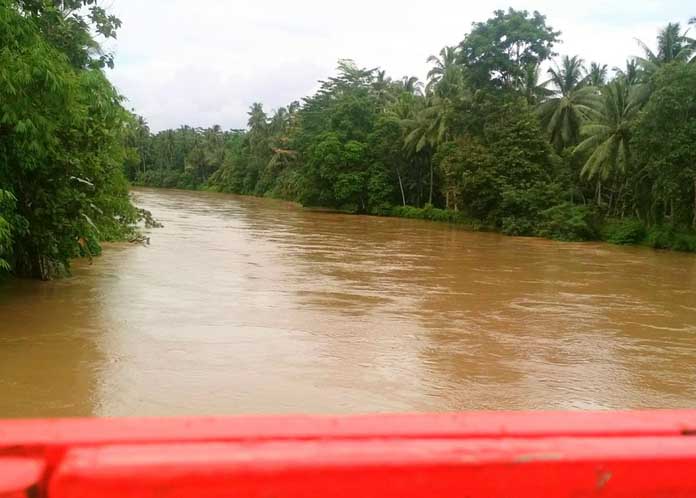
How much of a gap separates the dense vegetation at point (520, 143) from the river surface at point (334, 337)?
562 cm

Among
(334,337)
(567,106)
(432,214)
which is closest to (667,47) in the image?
(567,106)

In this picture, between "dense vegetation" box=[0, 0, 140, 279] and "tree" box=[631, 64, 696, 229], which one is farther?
"tree" box=[631, 64, 696, 229]

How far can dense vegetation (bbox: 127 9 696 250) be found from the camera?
81.6 ft

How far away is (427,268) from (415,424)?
15985 millimetres

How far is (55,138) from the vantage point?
349 inches

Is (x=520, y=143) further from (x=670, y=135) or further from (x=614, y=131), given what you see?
(x=670, y=135)

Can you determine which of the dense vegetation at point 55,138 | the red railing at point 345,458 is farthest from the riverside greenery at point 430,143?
the red railing at point 345,458

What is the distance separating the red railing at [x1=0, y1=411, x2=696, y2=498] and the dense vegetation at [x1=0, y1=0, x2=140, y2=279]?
6271 mm

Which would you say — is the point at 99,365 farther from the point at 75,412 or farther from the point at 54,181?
the point at 54,181

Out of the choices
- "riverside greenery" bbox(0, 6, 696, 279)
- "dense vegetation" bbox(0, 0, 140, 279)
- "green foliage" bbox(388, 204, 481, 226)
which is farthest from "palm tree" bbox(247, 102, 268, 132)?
"dense vegetation" bbox(0, 0, 140, 279)

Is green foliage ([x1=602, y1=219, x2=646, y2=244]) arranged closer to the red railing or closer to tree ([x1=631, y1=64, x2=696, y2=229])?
tree ([x1=631, y1=64, x2=696, y2=229])

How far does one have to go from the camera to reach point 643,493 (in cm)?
159

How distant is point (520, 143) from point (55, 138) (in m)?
26.3

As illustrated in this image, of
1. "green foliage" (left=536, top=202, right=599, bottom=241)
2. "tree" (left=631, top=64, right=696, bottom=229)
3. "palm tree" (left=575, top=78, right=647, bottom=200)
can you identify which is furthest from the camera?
"green foliage" (left=536, top=202, right=599, bottom=241)
